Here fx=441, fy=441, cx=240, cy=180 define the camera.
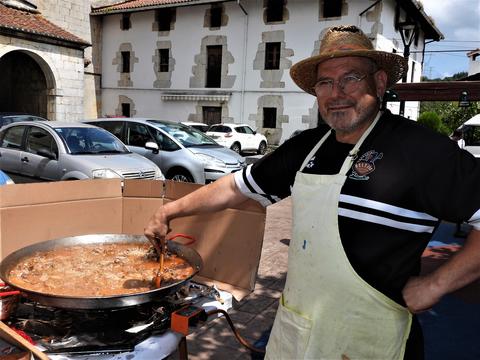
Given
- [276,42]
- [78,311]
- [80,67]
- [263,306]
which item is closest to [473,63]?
[276,42]

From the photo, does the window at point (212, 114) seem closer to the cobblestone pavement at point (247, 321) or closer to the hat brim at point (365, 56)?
the cobblestone pavement at point (247, 321)

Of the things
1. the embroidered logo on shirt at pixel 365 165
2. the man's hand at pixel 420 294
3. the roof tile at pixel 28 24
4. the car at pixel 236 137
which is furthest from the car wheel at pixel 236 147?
the man's hand at pixel 420 294

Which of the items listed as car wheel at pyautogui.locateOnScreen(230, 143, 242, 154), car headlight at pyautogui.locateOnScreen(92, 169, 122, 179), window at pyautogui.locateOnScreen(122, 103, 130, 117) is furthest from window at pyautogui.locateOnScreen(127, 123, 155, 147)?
window at pyautogui.locateOnScreen(122, 103, 130, 117)

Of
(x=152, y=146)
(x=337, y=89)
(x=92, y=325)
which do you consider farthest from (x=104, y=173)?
(x=337, y=89)

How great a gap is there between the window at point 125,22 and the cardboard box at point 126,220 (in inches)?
983

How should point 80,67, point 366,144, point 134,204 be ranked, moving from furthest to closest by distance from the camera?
1. point 80,67
2. point 134,204
3. point 366,144

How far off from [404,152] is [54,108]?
1902 centimetres

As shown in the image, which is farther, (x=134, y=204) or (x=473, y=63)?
(x=473, y=63)

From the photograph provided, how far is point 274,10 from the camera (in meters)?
21.2

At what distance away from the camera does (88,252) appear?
2.59 meters

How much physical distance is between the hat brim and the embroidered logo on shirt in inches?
17.2

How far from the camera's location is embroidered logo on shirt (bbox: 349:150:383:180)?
1620 millimetres

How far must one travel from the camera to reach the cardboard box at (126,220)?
245 cm

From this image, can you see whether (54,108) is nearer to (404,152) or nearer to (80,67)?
(80,67)
